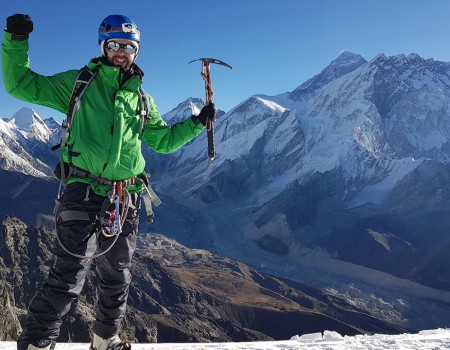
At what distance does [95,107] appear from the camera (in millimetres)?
6035

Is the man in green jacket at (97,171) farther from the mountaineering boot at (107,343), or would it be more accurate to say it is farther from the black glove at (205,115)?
the black glove at (205,115)

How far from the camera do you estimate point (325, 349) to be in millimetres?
8219

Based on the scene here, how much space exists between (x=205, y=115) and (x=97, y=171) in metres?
1.96

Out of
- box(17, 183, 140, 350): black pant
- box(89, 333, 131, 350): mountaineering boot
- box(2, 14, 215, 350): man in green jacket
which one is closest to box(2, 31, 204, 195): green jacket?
box(2, 14, 215, 350): man in green jacket

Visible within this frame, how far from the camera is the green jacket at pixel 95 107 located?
5920 mm

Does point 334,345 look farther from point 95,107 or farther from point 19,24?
point 19,24

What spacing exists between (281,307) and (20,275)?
6302 centimetres

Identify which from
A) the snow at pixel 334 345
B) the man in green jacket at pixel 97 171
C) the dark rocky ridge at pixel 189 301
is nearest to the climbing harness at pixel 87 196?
the man in green jacket at pixel 97 171

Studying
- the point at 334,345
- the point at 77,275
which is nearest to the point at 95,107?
the point at 77,275

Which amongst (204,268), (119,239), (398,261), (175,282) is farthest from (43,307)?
(398,261)

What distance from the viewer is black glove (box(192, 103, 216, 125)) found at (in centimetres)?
731

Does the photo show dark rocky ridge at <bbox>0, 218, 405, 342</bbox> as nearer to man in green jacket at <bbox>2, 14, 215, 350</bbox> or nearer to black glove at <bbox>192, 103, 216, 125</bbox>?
man in green jacket at <bbox>2, 14, 215, 350</bbox>

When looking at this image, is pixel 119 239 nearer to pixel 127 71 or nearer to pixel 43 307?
pixel 43 307

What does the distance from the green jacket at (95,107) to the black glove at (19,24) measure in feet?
0.30
